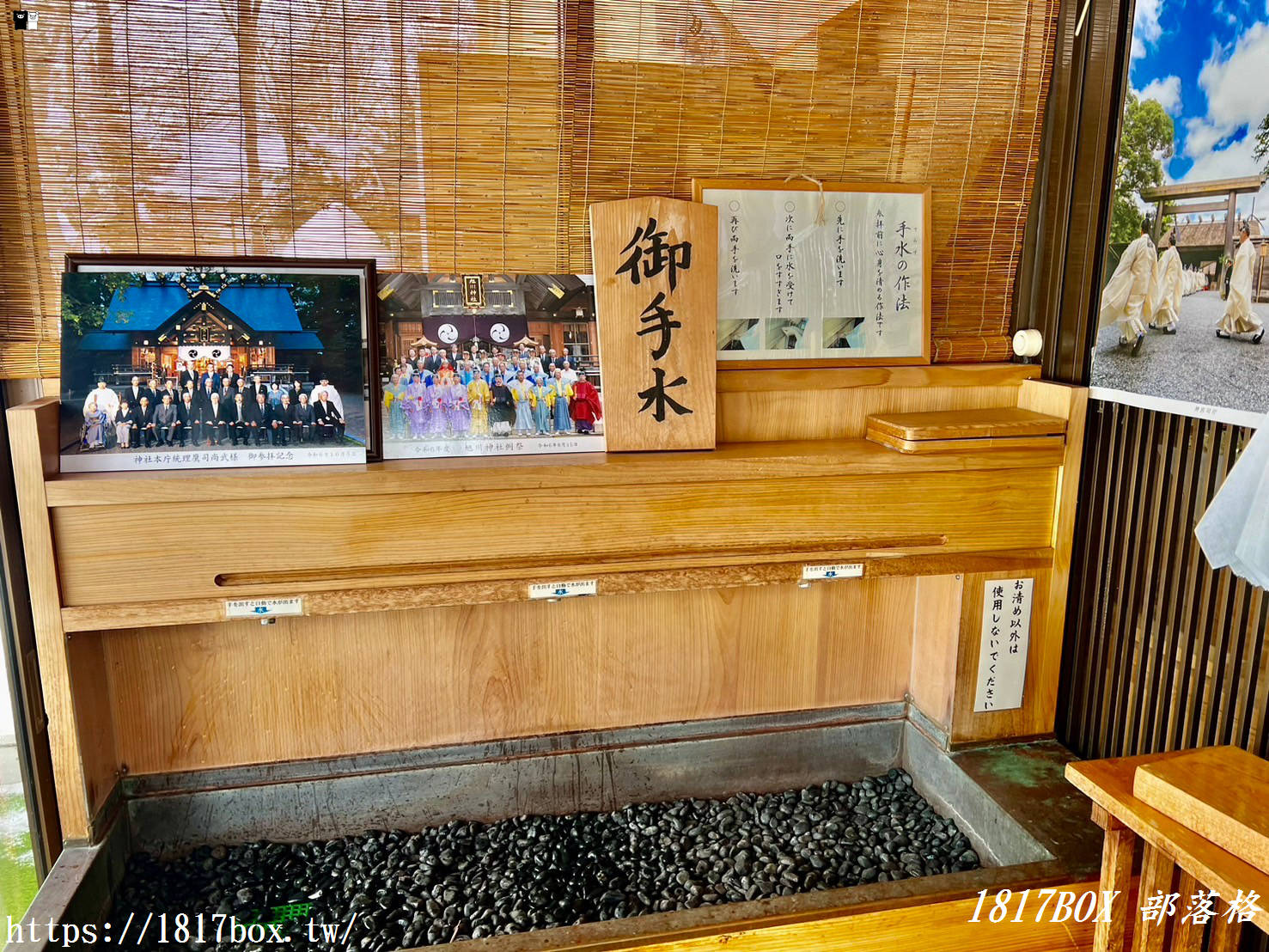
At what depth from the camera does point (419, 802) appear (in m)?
2.97

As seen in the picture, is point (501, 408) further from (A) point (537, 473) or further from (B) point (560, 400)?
(A) point (537, 473)

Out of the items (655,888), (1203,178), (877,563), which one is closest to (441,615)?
(655,888)

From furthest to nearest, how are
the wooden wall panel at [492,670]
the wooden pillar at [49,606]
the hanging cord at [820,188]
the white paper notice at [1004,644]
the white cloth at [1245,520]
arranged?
the white paper notice at [1004,644] → the hanging cord at [820,188] → the wooden wall panel at [492,670] → the wooden pillar at [49,606] → the white cloth at [1245,520]

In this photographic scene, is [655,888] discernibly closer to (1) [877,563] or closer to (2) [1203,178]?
(1) [877,563]

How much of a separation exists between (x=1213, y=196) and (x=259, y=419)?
2635mm

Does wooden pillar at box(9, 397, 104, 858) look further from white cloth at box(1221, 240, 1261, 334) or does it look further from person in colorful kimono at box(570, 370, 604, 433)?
Result: white cloth at box(1221, 240, 1261, 334)

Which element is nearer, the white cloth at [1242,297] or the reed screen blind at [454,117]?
the white cloth at [1242,297]

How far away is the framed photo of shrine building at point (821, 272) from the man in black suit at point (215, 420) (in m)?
1.48

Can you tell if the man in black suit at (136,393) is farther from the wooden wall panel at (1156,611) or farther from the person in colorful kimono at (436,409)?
the wooden wall panel at (1156,611)

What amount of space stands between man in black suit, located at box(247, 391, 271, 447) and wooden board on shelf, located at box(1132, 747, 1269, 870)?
2.31 metres

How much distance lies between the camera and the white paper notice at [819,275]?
2.86m

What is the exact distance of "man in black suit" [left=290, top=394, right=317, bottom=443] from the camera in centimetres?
248

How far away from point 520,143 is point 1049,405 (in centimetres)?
190

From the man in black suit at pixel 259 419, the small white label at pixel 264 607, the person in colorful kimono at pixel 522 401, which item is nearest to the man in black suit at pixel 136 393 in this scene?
the man in black suit at pixel 259 419
